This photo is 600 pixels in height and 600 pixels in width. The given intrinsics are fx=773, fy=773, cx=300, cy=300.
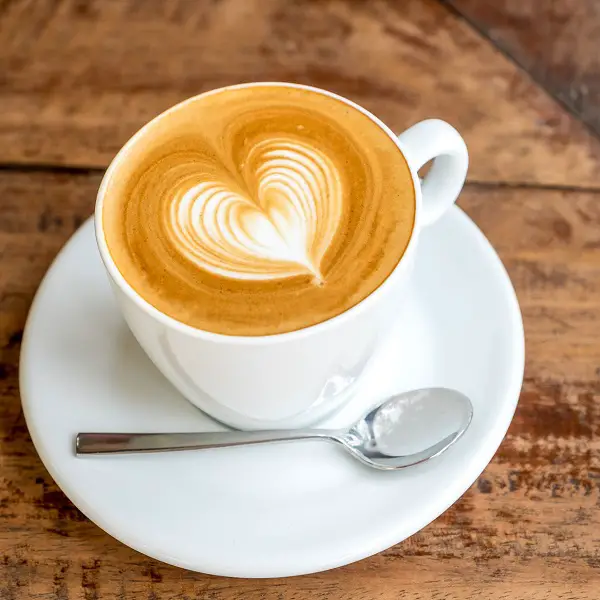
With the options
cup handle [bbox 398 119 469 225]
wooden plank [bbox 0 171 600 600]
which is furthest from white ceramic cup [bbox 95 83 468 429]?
wooden plank [bbox 0 171 600 600]

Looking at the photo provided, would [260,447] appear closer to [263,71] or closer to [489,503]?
Result: [489,503]

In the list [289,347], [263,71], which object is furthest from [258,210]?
[263,71]

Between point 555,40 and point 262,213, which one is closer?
point 262,213

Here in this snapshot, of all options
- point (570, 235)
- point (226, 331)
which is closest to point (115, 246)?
point (226, 331)

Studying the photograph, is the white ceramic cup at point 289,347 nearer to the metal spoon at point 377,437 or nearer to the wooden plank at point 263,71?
the metal spoon at point 377,437

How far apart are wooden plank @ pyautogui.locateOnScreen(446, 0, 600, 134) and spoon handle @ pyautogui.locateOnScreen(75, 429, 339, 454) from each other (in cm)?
62

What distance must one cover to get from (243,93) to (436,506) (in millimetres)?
425

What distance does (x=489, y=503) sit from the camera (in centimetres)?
75

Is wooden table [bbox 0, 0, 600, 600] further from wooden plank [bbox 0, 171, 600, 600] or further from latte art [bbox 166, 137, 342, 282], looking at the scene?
latte art [bbox 166, 137, 342, 282]

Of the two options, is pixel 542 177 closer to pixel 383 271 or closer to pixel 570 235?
pixel 570 235

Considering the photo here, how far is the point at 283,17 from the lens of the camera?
1.14 m

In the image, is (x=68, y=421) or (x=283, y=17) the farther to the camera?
(x=283, y=17)

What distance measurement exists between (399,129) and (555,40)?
295mm

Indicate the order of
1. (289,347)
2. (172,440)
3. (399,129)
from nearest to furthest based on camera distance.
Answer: (289,347) < (172,440) < (399,129)
